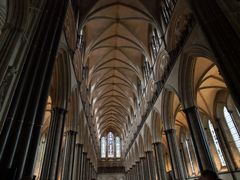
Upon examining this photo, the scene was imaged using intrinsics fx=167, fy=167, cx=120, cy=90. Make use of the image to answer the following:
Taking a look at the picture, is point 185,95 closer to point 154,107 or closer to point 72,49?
point 154,107

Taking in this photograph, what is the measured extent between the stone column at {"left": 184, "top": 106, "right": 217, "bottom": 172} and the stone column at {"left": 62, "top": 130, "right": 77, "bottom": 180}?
6779 millimetres

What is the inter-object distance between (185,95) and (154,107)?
176 inches

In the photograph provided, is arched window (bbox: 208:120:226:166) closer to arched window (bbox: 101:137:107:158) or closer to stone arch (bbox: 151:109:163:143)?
stone arch (bbox: 151:109:163:143)

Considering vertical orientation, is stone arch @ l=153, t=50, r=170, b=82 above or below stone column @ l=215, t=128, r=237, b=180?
above

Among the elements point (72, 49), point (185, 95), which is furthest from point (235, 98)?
point (72, 49)

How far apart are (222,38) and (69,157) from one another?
9.37m

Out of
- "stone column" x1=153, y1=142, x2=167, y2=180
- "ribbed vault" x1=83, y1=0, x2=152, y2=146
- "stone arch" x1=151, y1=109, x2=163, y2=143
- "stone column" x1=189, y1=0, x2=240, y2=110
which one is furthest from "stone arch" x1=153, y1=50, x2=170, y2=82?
"stone column" x1=153, y1=142, x2=167, y2=180

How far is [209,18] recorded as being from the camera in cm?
579

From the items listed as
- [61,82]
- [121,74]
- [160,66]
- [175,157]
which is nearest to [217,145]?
[175,157]

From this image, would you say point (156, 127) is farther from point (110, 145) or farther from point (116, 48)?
point (110, 145)

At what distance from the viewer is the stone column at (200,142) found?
687cm

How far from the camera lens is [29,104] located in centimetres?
429

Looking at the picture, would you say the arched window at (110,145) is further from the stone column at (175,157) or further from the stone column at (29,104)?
the stone column at (29,104)

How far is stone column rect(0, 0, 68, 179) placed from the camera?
350 centimetres
